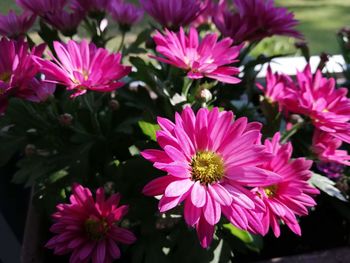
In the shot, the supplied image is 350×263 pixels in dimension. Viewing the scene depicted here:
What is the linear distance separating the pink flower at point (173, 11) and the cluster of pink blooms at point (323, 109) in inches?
8.2

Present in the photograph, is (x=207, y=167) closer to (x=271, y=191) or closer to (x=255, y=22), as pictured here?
(x=271, y=191)

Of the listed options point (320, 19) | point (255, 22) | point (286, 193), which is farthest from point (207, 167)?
point (320, 19)

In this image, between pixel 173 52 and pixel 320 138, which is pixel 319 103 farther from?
pixel 173 52

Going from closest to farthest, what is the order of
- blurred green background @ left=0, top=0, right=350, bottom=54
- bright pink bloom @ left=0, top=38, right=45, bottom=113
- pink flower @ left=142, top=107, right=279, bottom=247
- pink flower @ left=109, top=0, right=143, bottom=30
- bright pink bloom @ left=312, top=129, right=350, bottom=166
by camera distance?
1. pink flower @ left=142, top=107, right=279, bottom=247
2. bright pink bloom @ left=0, top=38, right=45, bottom=113
3. bright pink bloom @ left=312, top=129, right=350, bottom=166
4. pink flower @ left=109, top=0, right=143, bottom=30
5. blurred green background @ left=0, top=0, right=350, bottom=54

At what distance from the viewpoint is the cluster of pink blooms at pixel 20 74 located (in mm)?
526

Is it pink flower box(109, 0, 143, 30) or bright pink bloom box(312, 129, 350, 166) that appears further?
pink flower box(109, 0, 143, 30)

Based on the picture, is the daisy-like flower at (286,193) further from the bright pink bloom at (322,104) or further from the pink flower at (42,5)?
the pink flower at (42,5)

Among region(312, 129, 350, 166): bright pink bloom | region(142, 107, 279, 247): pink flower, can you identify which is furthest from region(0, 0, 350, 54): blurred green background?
region(142, 107, 279, 247): pink flower

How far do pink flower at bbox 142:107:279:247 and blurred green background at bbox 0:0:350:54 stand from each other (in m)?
1.17

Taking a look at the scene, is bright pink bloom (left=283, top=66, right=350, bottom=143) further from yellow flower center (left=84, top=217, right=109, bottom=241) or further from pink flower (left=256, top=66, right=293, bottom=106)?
yellow flower center (left=84, top=217, right=109, bottom=241)

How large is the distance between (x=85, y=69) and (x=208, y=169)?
8.9 inches

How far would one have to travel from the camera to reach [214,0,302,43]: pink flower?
0.69 meters

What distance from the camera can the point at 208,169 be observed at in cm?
49

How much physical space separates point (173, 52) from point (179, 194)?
227 millimetres
